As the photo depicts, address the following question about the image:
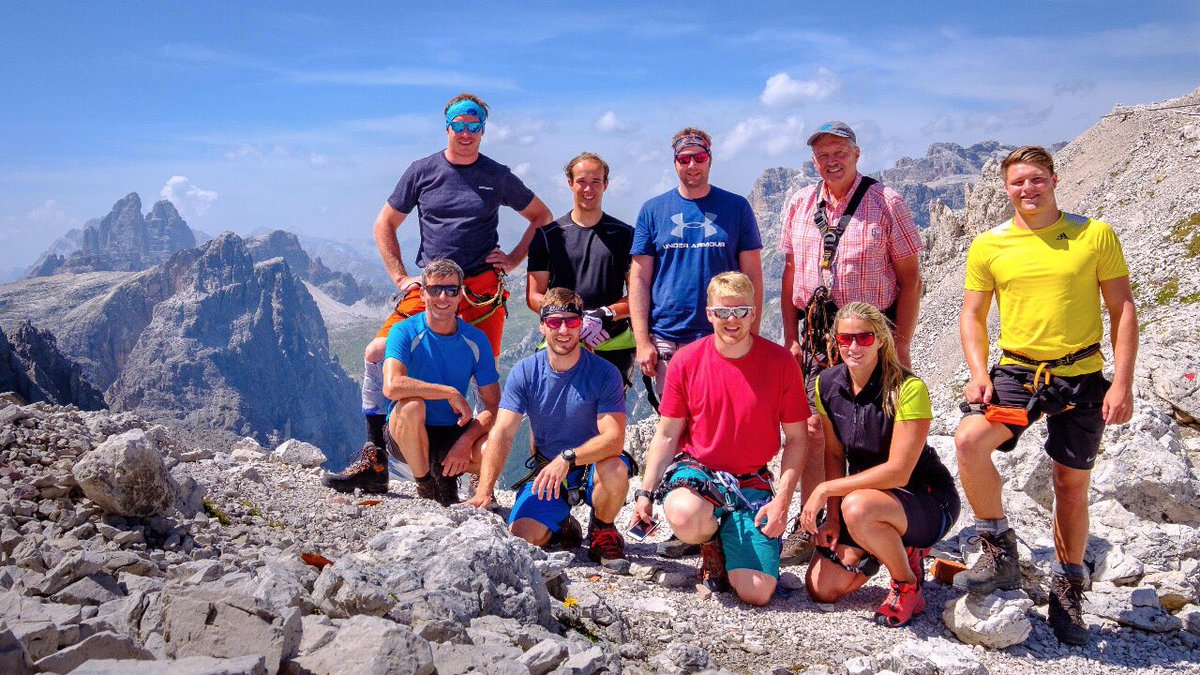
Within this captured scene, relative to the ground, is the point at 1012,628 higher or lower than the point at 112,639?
lower

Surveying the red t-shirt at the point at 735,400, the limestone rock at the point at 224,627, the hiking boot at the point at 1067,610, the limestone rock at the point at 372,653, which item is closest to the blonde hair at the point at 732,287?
the red t-shirt at the point at 735,400

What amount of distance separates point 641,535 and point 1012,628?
329 centimetres

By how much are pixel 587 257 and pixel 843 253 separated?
10.2ft

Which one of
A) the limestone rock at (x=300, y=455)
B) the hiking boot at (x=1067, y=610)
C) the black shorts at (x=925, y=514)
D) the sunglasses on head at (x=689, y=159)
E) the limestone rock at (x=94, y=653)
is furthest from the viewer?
the limestone rock at (x=300, y=455)

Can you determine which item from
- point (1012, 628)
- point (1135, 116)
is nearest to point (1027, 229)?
point (1012, 628)

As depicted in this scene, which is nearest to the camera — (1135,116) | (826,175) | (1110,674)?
(1110,674)

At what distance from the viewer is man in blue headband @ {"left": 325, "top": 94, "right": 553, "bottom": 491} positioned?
10328 mm

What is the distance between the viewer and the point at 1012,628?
21.4 feet

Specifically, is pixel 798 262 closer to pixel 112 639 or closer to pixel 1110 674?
pixel 1110 674

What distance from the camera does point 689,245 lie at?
8.77m

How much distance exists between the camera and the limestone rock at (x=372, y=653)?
4184mm

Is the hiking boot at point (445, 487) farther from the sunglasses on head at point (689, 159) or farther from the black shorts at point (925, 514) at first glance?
the black shorts at point (925, 514)

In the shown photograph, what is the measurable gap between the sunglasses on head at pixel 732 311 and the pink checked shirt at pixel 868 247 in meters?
1.55

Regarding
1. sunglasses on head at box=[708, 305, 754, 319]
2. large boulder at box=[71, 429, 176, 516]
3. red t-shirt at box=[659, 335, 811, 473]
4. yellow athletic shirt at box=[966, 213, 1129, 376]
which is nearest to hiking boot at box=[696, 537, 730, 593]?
red t-shirt at box=[659, 335, 811, 473]
